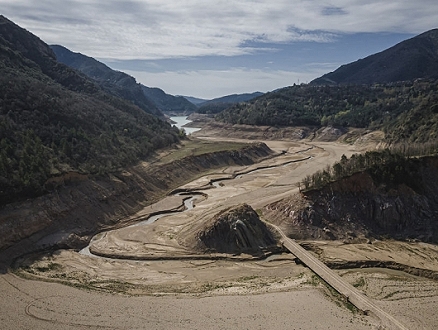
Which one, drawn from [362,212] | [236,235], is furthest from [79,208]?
[362,212]

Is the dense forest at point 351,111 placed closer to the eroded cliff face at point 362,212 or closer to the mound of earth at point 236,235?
the eroded cliff face at point 362,212

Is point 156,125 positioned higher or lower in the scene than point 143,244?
higher

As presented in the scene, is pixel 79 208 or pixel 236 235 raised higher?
pixel 79 208

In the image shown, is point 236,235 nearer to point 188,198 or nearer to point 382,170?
point 382,170

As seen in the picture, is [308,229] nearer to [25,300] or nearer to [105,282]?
[105,282]

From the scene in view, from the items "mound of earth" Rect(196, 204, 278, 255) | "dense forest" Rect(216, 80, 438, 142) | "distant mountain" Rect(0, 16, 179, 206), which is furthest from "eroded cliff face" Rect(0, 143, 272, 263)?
"dense forest" Rect(216, 80, 438, 142)

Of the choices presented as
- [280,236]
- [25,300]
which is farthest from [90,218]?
[280,236]
